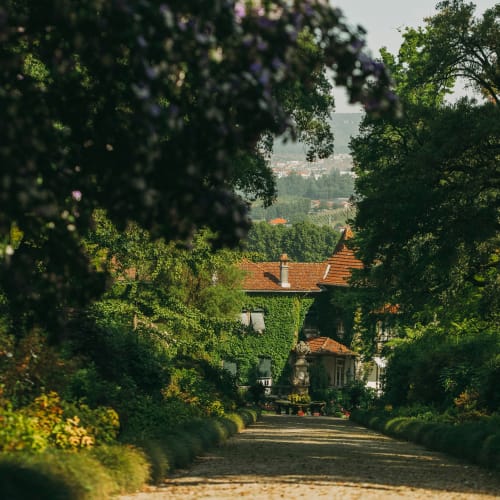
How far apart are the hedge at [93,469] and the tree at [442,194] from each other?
28.3 ft

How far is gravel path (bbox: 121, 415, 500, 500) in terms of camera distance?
13.5 metres

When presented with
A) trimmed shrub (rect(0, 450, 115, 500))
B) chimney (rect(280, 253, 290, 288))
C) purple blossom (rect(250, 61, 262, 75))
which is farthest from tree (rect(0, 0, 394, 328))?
chimney (rect(280, 253, 290, 288))

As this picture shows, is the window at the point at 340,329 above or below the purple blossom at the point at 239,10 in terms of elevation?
above

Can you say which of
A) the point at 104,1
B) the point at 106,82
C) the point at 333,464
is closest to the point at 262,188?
the point at 333,464

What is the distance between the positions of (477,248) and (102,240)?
9923mm

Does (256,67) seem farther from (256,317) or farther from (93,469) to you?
(256,317)

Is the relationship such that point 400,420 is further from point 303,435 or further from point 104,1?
point 104,1

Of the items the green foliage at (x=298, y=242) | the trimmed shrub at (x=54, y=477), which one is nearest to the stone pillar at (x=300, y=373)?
the trimmed shrub at (x=54, y=477)

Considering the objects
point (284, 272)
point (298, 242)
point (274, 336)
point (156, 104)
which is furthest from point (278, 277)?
point (156, 104)

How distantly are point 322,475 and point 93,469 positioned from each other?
4499mm

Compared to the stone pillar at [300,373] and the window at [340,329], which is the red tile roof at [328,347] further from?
the stone pillar at [300,373]

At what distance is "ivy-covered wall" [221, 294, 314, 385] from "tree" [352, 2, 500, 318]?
4507 cm

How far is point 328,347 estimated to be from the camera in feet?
232

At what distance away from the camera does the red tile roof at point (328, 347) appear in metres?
70.2
